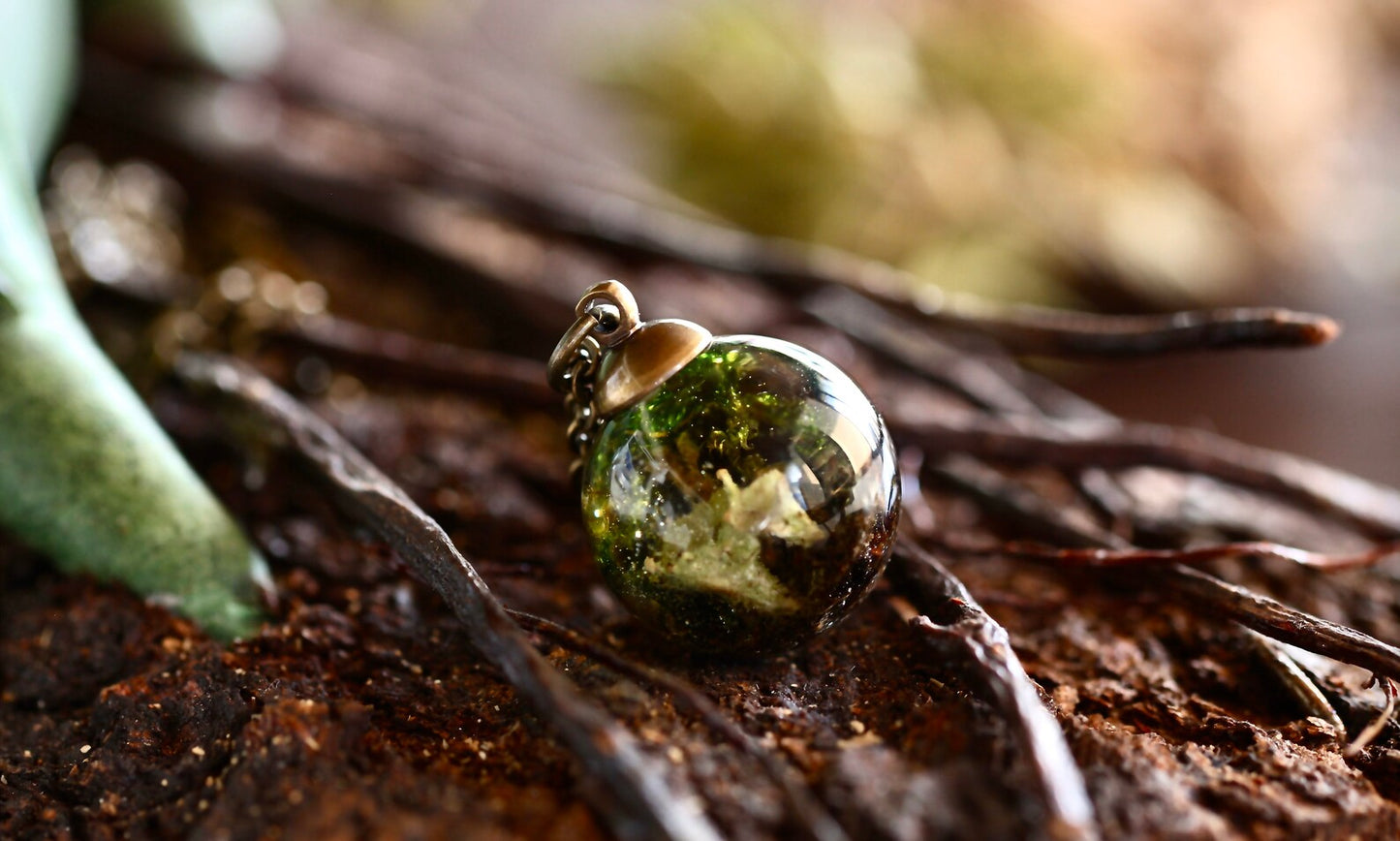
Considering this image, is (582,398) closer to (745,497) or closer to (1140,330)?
(745,497)

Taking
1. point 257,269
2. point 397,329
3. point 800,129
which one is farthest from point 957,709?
point 800,129

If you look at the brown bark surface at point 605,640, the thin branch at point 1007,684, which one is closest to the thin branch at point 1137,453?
the brown bark surface at point 605,640

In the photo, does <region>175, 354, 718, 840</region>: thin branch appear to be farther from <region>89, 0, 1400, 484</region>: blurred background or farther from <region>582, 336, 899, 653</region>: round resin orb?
<region>89, 0, 1400, 484</region>: blurred background

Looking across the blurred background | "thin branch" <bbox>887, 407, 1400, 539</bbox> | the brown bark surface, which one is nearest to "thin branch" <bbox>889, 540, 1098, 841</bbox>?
the brown bark surface

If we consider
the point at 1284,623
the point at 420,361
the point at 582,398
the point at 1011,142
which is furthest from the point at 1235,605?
the point at 1011,142

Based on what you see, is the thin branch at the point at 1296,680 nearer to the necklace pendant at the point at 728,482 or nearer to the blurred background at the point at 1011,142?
the necklace pendant at the point at 728,482

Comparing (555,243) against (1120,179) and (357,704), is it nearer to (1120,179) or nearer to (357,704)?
(357,704)
